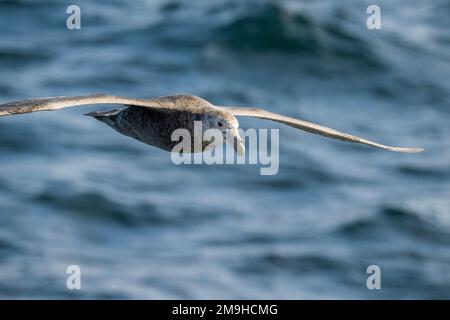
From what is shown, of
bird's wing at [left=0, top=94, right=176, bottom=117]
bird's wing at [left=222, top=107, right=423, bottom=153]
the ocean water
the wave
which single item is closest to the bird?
bird's wing at [left=222, top=107, right=423, bottom=153]

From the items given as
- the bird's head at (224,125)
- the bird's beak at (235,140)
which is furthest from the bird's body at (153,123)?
the bird's beak at (235,140)

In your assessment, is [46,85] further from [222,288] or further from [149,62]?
[222,288]

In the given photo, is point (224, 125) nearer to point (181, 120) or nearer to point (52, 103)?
point (181, 120)

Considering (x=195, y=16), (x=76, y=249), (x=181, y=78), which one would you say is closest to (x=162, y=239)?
(x=76, y=249)

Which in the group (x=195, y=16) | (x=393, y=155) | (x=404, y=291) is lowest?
(x=404, y=291)

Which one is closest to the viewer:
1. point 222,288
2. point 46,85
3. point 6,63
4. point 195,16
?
point 222,288

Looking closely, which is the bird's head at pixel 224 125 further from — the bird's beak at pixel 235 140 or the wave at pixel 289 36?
the wave at pixel 289 36
